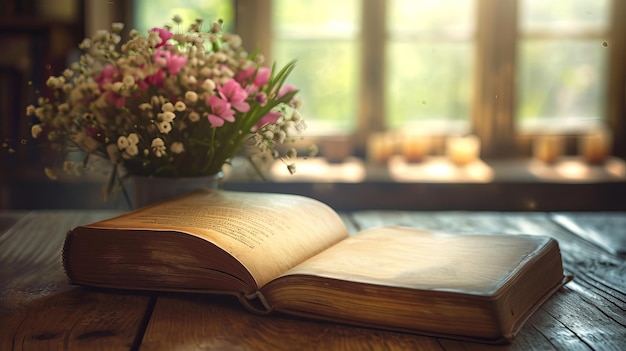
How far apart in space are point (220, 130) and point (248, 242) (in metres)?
0.40

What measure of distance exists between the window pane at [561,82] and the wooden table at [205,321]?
2210 mm

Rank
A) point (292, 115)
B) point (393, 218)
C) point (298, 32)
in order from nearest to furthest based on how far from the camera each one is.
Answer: point (292, 115) → point (393, 218) → point (298, 32)

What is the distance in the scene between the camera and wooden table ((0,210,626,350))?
0.89 metres

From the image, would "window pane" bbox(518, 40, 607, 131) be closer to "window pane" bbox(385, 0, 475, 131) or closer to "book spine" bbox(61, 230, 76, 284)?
"window pane" bbox(385, 0, 475, 131)

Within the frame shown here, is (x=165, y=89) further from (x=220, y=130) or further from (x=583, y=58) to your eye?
(x=583, y=58)

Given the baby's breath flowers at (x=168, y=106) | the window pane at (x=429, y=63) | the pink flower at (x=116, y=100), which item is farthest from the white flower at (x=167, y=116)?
the window pane at (x=429, y=63)

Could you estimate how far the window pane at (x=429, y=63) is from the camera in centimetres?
341

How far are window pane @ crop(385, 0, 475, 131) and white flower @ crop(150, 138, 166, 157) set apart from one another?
2189 mm

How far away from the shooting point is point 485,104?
3.45 m

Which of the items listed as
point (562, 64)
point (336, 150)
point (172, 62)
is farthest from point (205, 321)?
point (562, 64)

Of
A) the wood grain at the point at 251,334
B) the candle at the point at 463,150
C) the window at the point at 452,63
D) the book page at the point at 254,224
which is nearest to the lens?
the wood grain at the point at 251,334

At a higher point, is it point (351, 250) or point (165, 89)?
point (165, 89)

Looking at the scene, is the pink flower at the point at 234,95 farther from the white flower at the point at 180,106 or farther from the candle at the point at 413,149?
the candle at the point at 413,149

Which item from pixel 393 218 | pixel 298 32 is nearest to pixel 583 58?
pixel 298 32
